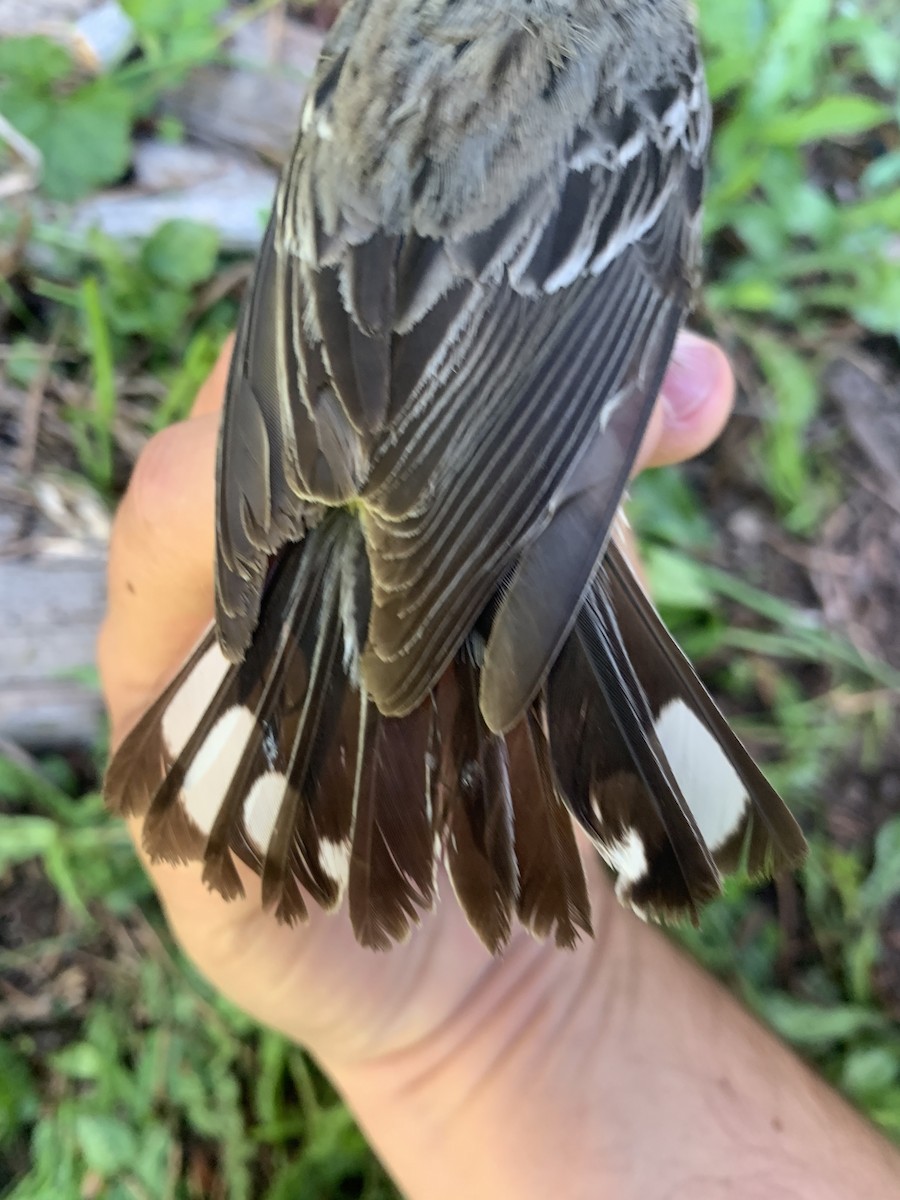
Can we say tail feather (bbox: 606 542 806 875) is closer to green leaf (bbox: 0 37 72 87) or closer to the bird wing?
the bird wing

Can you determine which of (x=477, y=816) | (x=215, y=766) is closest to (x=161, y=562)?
(x=215, y=766)

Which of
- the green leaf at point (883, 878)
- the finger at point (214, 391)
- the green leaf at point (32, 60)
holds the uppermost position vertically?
the green leaf at point (32, 60)

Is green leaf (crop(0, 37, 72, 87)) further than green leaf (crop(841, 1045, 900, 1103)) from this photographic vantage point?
Yes

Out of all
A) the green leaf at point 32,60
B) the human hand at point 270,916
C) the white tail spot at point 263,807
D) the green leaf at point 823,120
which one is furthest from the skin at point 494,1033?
the green leaf at point 32,60

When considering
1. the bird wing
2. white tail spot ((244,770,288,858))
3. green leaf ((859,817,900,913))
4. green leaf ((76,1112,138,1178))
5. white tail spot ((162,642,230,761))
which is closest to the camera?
the bird wing

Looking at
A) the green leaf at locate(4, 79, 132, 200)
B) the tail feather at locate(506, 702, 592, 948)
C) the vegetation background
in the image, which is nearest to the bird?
the tail feather at locate(506, 702, 592, 948)

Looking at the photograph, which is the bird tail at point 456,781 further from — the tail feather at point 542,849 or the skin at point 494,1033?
the skin at point 494,1033

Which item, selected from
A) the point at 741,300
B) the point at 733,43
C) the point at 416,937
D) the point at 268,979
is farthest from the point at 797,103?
the point at 268,979

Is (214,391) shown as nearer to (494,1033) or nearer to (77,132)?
(77,132)
